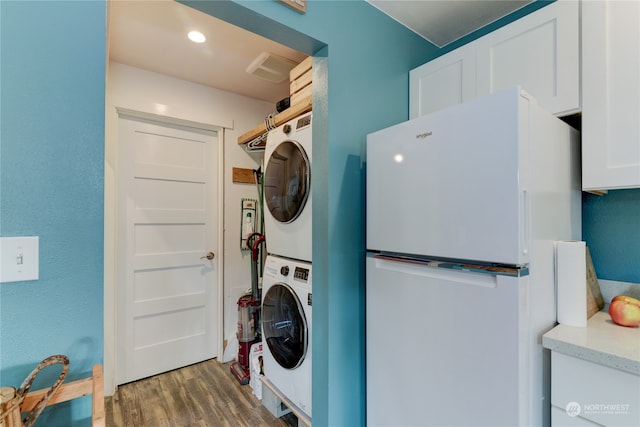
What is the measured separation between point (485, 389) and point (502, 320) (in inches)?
9.7

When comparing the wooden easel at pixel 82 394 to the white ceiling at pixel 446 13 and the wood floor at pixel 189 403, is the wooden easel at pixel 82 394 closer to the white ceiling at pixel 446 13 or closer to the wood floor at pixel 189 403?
the wood floor at pixel 189 403

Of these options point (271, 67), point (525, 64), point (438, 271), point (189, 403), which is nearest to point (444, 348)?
point (438, 271)

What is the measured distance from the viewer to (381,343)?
1.33 m

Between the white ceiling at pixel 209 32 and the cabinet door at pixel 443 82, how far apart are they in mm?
281

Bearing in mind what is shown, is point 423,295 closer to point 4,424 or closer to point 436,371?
point 436,371

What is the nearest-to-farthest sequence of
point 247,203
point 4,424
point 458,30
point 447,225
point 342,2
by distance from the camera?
point 4,424 < point 447,225 < point 342,2 < point 458,30 < point 247,203

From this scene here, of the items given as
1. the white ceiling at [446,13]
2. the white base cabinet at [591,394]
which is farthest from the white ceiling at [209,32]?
the white base cabinet at [591,394]

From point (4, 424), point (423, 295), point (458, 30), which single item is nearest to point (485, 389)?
point (423, 295)

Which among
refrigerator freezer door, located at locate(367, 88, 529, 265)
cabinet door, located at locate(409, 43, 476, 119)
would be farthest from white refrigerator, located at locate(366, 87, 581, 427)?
cabinet door, located at locate(409, 43, 476, 119)

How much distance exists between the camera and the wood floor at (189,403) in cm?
194

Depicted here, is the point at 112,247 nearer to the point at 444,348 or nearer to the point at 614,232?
the point at 444,348

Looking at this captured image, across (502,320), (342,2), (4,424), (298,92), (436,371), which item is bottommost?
(436,371)

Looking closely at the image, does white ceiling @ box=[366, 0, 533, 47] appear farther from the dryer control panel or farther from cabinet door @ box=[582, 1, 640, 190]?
the dryer control panel

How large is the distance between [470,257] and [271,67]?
191cm
